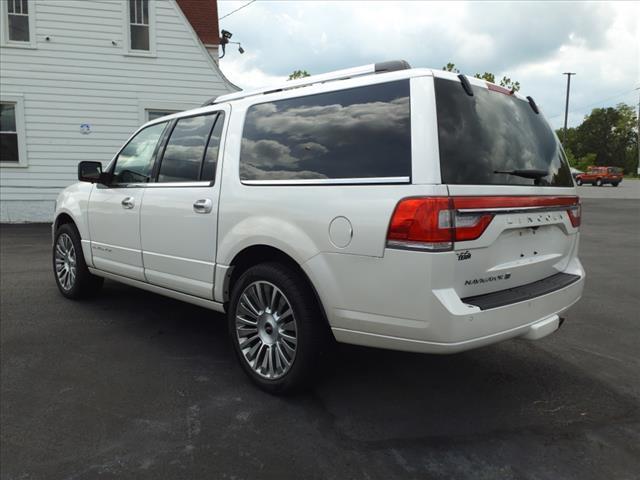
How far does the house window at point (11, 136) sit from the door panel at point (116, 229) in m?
10.6

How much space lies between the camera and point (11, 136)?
1398 centimetres

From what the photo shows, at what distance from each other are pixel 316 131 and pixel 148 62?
13.0m

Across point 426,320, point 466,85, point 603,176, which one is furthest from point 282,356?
point 603,176

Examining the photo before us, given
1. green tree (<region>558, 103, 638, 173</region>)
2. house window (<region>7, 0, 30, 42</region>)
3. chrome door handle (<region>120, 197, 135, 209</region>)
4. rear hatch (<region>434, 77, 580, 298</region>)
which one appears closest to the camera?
rear hatch (<region>434, 77, 580, 298</region>)

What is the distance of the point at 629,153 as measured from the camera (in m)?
90.1

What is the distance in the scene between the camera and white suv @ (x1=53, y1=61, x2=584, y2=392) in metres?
2.71

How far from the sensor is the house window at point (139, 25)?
14.6 meters

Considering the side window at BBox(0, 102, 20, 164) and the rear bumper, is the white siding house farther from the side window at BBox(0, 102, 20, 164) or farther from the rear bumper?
the rear bumper

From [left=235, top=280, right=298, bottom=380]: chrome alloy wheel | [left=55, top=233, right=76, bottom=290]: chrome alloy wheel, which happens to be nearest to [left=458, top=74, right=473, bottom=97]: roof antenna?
[left=235, top=280, right=298, bottom=380]: chrome alloy wheel

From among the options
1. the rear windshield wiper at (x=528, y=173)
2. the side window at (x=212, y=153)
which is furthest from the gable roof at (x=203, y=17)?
the rear windshield wiper at (x=528, y=173)

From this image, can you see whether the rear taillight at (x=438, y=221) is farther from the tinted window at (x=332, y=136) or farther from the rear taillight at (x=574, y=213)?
the rear taillight at (x=574, y=213)

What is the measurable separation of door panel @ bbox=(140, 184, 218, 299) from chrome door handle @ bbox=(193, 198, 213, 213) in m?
0.01

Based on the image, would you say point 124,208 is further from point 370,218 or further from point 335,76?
point 370,218

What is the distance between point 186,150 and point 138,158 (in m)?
0.84
